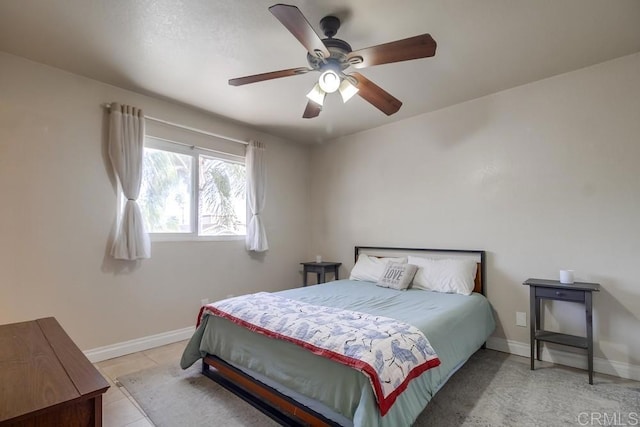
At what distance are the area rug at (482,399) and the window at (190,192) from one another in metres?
1.54

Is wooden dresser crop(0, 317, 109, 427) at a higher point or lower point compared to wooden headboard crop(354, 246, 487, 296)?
lower

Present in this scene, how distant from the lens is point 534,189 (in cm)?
296

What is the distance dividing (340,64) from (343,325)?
5.57 feet

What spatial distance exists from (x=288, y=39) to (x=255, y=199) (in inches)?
88.8

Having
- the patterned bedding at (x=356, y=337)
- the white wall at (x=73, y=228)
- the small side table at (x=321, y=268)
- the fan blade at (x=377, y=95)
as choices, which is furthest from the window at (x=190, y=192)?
the fan blade at (x=377, y=95)

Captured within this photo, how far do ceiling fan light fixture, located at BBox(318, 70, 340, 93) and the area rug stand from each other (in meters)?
2.21

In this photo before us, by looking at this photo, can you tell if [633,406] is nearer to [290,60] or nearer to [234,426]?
[234,426]

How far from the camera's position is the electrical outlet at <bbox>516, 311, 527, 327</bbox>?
298 cm

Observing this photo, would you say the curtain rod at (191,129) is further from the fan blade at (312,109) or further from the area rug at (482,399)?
the area rug at (482,399)

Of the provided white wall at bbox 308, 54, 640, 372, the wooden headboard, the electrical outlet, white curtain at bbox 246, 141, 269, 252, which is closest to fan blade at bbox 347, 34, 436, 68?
white wall at bbox 308, 54, 640, 372

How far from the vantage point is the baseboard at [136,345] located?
283 centimetres

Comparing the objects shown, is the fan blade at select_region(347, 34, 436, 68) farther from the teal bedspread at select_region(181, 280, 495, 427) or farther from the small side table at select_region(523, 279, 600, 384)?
the small side table at select_region(523, 279, 600, 384)

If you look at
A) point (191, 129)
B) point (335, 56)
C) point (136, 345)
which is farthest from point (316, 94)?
point (136, 345)

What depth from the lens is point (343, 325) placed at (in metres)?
1.93
